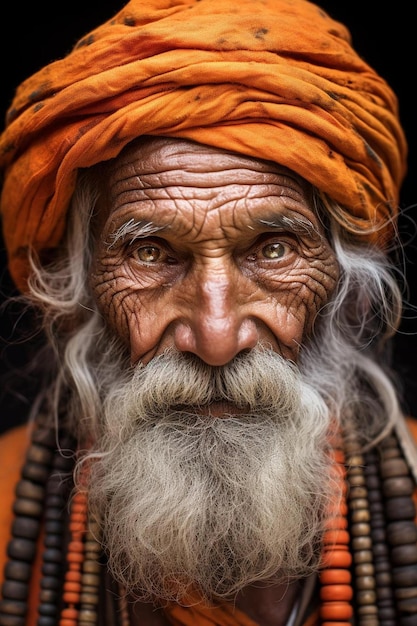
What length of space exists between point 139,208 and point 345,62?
1.95 feet

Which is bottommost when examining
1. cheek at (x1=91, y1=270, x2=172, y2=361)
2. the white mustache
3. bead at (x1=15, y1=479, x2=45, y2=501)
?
bead at (x1=15, y1=479, x2=45, y2=501)

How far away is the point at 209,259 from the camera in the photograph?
1.84 meters

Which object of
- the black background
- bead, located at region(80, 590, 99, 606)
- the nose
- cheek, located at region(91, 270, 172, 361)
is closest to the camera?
the nose

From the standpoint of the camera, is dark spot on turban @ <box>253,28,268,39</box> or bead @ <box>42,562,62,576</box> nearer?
dark spot on turban @ <box>253,28,268,39</box>

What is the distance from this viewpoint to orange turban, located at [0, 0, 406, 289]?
1806 mm

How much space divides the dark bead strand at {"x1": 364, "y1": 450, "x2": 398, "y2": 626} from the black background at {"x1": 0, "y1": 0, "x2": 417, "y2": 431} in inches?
37.5

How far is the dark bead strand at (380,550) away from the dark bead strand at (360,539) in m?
0.02

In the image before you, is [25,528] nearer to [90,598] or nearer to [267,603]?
[90,598]

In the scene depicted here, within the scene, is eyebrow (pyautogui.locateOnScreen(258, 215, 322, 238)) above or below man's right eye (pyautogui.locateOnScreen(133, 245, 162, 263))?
above

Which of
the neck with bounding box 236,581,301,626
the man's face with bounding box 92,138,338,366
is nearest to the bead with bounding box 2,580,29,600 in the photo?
the neck with bounding box 236,581,301,626

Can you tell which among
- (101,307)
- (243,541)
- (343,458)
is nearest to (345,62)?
(101,307)

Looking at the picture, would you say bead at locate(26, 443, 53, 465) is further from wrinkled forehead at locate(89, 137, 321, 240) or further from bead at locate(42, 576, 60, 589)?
wrinkled forehead at locate(89, 137, 321, 240)

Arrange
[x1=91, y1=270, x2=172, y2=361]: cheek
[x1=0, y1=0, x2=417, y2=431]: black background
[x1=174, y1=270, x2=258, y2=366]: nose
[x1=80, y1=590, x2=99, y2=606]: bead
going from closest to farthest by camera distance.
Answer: [x1=174, y1=270, x2=258, y2=366]: nose → [x1=91, y1=270, x2=172, y2=361]: cheek → [x1=80, y1=590, x2=99, y2=606]: bead → [x1=0, y1=0, x2=417, y2=431]: black background

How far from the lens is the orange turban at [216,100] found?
1806mm
